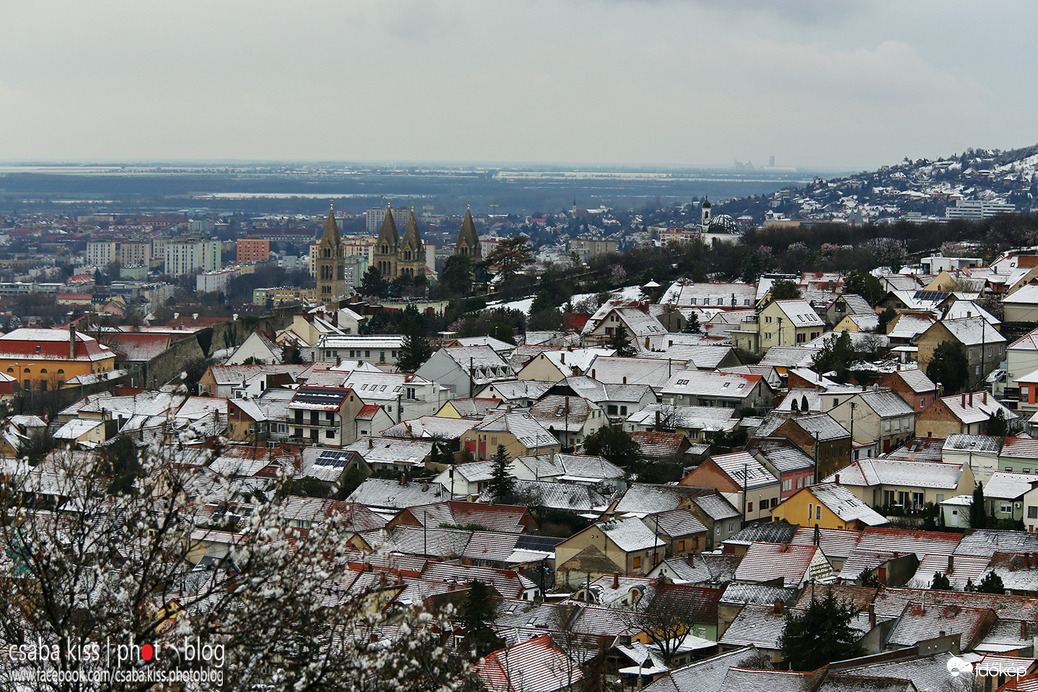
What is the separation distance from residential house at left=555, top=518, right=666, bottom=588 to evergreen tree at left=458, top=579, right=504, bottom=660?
12.0 feet

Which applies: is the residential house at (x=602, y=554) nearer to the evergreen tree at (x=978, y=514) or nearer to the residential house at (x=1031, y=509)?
the evergreen tree at (x=978, y=514)

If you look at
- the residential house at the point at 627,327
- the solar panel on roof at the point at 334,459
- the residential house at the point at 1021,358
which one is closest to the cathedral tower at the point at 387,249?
the residential house at the point at 627,327

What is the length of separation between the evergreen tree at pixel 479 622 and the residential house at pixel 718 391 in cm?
1394

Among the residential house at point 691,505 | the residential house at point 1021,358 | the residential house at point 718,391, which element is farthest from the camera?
the residential house at point 1021,358

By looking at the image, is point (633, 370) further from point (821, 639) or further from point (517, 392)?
point (821, 639)

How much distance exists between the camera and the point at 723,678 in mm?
15680

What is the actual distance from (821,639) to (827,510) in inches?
327

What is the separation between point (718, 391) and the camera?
3278 centimetres

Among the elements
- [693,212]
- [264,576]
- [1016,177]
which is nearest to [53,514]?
[264,576]

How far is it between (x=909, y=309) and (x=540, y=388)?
1082 cm

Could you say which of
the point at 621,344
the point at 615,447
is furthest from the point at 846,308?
the point at 615,447

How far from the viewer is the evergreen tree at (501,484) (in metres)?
27.4

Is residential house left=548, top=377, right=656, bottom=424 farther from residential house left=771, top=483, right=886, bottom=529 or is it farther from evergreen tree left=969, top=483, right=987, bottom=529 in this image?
evergreen tree left=969, top=483, right=987, bottom=529

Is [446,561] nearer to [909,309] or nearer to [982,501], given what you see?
[982,501]
